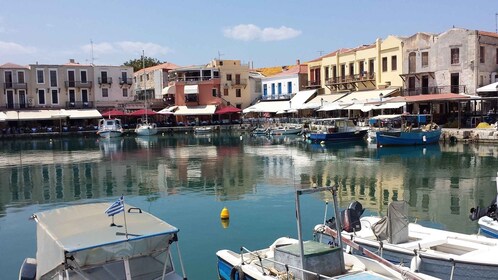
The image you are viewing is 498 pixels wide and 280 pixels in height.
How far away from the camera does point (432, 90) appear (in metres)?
52.0

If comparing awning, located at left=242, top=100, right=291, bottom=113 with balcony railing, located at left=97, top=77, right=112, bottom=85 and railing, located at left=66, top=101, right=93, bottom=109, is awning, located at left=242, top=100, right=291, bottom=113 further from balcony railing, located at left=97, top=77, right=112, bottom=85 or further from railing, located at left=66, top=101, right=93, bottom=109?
railing, located at left=66, top=101, right=93, bottom=109

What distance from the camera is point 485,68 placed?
1938 inches

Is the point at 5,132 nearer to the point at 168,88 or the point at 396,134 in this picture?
the point at 168,88

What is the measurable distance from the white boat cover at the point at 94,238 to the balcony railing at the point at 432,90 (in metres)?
45.5

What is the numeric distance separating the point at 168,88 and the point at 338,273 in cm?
7087

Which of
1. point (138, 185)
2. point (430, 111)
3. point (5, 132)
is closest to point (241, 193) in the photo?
point (138, 185)

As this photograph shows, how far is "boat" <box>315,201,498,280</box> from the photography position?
9.98 metres

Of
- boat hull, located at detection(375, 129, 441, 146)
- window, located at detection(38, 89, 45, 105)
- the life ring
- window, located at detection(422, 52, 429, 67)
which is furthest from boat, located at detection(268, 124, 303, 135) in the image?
the life ring

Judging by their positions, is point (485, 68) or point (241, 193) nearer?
point (241, 193)

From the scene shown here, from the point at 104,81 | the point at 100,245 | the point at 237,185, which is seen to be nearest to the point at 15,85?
the point at 104,81

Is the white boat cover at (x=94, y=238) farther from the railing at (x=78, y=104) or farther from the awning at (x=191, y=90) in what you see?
the railing at (x=78, y=104)

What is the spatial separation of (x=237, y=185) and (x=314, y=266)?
17.2m

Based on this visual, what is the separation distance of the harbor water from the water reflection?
0.19ft

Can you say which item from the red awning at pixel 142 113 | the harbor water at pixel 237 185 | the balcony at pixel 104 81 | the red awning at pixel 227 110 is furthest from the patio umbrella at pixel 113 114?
the harbor water at pixel 237 185
